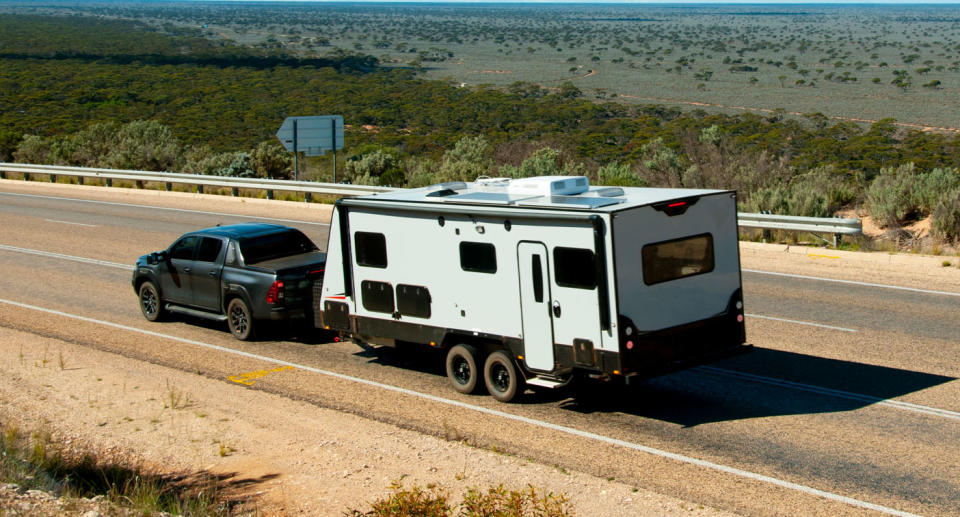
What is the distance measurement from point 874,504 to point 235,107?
69.4 meters

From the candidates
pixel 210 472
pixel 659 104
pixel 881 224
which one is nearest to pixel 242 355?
pixel 210 472

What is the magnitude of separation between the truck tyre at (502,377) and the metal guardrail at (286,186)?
9677 mm

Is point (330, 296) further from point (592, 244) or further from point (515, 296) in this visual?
point (592, 244)

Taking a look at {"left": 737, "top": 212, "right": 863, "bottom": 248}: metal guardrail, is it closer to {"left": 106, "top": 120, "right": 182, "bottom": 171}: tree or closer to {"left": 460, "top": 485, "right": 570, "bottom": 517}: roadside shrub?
{"left": 460, "top": 485, "right": 570, "bottom": 517}: roadside shrub

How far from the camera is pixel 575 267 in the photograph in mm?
10227

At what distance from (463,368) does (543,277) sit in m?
1.77

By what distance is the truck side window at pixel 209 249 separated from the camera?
48.8 feet

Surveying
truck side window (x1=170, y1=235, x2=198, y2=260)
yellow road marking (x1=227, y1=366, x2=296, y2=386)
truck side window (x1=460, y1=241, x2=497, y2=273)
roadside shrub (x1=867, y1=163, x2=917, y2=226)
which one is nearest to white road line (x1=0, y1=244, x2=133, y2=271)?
truck side window (x1=170, y1=235, x2=198, y2=260)

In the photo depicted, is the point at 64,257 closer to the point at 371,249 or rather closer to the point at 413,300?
the point at 371,249

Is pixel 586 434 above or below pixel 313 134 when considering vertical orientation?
below

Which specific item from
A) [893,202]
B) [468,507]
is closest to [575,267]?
[468,507]

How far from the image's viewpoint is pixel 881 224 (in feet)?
73.2

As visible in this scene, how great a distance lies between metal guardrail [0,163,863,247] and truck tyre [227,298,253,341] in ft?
32.0

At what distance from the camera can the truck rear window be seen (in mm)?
14656
